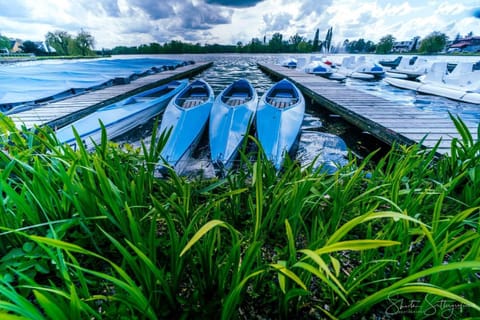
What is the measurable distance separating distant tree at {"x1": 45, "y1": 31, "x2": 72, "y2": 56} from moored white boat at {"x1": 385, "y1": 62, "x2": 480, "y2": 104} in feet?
179

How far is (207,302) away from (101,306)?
0.44m

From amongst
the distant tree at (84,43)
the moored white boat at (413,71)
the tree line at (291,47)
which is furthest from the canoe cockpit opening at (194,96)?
the distant tree at (84,43)

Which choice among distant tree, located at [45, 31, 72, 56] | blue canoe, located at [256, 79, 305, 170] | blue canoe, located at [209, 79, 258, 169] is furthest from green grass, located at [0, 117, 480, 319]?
distant tree, located at [45, 31, 72, 56]

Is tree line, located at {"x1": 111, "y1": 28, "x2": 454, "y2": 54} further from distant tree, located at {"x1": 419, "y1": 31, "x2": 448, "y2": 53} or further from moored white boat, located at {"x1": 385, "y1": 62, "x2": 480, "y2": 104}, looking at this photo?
moored white boat, located at {"x1": 385, "y1": 62, "x2": 480, "y2": 104}

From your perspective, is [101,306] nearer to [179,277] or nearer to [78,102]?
[179,277]

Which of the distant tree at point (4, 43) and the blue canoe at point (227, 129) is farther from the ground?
the distant tree at point (4, 43)

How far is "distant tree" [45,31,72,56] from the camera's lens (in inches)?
1628

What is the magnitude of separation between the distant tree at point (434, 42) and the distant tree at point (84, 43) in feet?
195

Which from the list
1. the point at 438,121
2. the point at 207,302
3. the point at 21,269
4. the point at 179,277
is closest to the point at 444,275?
the point at 207,302

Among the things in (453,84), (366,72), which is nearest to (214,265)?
(453,84)

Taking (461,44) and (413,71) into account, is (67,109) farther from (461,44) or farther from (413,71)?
(461,44)

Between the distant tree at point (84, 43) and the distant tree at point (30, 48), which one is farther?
the distant tree at point (30, 48)

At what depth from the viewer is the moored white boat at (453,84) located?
23.6ft

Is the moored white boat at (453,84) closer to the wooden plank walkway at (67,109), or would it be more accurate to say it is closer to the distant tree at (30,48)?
the wooden plank walkway at (67,109)
